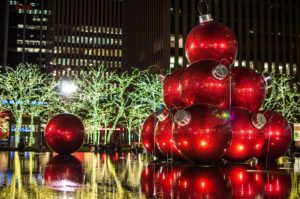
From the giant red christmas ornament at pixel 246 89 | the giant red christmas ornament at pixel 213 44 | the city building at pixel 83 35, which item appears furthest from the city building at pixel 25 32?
the giant red christmas ornament at pixel 246 89

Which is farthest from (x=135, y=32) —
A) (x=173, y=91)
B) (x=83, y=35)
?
(x=173, y=91)

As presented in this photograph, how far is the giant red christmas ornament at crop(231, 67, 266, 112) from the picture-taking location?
14.0 metres

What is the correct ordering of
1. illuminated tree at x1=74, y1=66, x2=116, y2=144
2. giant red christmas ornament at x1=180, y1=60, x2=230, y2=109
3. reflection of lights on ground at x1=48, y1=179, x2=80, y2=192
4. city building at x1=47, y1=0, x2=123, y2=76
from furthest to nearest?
city building at x1=47, y1=0, x2=123, y2=76 → illuminated tree at x1=74, y1=66, x2=116, y2=144 → giant red christmas ornament at x1=180, y1=60, x2=230, y2=109 → reflection of lights on ground at x1=48, y1=179, x2=80, y2=192

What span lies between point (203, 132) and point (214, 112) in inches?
26.6

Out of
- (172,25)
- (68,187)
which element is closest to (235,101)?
(68,187)

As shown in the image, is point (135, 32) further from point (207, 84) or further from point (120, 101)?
point (207, 84)

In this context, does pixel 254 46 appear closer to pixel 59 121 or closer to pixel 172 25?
pixel 172 25

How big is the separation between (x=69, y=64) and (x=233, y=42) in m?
130

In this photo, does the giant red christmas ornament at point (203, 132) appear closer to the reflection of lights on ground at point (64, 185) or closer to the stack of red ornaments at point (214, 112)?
the stack of red ornaments at point (214, 112)

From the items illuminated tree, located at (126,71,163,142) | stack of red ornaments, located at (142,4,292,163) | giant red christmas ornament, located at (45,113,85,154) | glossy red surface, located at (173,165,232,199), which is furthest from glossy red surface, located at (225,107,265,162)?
illuminated tree, located at (126,71,163,142)

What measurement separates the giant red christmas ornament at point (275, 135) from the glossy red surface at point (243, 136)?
124 centimetres

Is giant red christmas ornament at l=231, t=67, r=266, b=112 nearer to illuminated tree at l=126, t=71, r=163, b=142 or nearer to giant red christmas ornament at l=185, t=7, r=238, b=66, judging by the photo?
giant red christmas ornament at l=185, t=7, r=238, b=66

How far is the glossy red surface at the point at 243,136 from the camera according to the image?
13492mm

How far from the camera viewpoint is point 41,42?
146 metres
